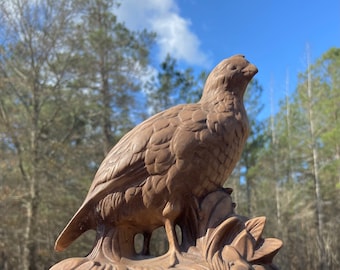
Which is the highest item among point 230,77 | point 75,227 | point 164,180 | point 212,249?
point 230,77

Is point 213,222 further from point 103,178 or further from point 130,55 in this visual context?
point 130,55

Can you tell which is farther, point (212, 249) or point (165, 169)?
point (165, 169)

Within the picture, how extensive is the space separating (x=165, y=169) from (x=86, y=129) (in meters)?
8.45

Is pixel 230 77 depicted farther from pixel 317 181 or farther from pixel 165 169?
pixel 317 181

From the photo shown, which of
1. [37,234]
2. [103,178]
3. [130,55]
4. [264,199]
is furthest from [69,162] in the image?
[264,199]

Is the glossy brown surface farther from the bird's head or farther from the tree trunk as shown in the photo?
the tree trunk

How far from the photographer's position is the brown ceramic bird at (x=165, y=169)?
227cm

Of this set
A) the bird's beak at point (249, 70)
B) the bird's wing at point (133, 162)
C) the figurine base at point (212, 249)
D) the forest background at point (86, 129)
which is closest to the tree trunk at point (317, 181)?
the forest background at point (86, 129)

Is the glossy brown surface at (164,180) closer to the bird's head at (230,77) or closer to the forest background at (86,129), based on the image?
the bird's head at (230,77)

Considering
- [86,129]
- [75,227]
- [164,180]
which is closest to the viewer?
[164,180]

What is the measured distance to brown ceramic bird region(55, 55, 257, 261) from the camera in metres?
2.27

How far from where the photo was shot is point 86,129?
10414 mm

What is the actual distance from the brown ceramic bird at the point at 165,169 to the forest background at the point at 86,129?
662cm

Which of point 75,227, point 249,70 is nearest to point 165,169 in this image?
point 75,227
